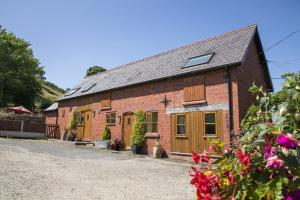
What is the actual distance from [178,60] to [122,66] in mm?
9187

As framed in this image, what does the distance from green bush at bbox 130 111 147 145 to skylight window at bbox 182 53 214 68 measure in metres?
4.48

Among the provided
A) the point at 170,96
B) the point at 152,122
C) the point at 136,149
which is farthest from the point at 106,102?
the point at 170,96

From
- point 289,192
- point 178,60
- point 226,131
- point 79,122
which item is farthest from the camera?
point 79,122

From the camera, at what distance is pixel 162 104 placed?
16250mm

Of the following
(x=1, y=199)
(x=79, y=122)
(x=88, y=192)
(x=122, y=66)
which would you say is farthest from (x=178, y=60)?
(x=1, y=199)

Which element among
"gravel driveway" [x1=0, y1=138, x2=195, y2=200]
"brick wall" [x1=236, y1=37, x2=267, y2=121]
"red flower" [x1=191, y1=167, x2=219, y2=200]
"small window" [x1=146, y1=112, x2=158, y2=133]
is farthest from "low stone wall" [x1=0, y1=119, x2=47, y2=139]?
"red flower" [x1=191, y1=167, x2=219, y2=200]

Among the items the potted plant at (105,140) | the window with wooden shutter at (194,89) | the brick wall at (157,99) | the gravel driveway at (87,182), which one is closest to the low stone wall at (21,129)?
the brick wall at (157,99)

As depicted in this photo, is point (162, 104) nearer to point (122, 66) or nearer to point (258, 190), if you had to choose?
point (122, 66)

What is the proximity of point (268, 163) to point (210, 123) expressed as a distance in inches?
480

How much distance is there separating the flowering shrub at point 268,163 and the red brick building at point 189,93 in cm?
1093

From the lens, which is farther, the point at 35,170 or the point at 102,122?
the point at 102,122

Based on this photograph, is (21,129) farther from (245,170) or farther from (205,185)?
(245,170)

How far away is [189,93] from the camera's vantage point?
1481 centimetres

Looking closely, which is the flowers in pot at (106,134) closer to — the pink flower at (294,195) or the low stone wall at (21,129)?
the low stone wall at (21,129)
